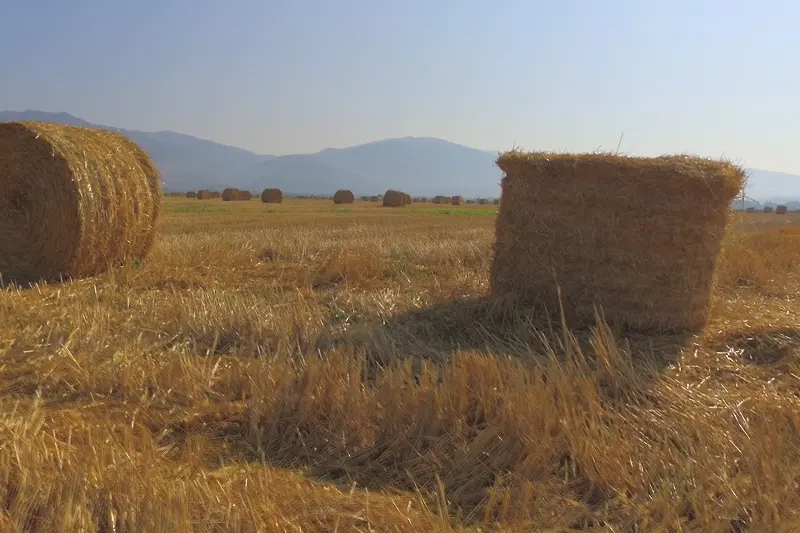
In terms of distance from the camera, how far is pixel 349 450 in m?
3.04

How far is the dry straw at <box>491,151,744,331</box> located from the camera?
17.0 ft

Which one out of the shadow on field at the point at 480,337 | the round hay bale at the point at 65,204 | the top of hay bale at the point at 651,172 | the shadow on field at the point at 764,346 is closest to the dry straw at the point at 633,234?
the top of hay bale at the point at 651,172

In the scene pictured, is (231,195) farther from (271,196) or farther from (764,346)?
(764,346)

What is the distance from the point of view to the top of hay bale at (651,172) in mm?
5117

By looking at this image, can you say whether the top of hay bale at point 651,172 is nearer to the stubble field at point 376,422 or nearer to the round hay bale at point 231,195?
the stubble field at point 376,422

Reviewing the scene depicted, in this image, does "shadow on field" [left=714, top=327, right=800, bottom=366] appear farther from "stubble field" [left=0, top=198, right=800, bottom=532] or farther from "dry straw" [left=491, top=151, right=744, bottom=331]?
"dry straw" [left=491, top=151, right=744, bottom=331]

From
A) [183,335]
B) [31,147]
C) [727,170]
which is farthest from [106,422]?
[31,147]

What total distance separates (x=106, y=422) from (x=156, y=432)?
23 cm

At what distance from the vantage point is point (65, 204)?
Answer: 7055 mm

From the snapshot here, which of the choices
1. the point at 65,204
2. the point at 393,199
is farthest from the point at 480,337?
the point at 393,199

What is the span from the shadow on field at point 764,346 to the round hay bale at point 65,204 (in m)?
6.26

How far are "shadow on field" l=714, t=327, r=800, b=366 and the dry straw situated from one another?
0.42 meters

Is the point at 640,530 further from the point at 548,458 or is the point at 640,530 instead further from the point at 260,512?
the point at 260,512

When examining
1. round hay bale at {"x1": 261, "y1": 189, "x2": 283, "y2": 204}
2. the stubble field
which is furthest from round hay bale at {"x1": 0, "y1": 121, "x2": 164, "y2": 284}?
round hay bale at {"x1": 261, "y1": 189, "x2": 283, "y2": 204}
